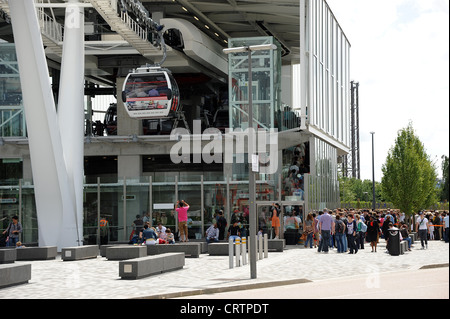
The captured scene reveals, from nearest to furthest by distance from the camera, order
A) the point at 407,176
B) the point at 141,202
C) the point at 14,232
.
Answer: the point at 14,232 < the point at 141,202 < the point at 407,176

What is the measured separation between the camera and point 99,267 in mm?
24047

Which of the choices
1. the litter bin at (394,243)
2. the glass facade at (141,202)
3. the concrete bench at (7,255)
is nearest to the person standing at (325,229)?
the litter bin at (394,243)

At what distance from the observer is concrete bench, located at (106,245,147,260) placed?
26984mm

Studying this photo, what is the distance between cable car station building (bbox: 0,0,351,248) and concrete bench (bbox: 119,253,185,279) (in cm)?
1021

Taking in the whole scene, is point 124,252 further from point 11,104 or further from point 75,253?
point 11,104

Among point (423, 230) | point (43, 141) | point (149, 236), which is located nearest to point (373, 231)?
point (423, 230)

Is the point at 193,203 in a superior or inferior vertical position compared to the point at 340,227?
superior

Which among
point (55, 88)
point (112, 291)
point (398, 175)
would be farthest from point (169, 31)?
point (112, 291)

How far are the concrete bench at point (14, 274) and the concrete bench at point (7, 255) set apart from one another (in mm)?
7557

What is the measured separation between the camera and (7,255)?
2620cm

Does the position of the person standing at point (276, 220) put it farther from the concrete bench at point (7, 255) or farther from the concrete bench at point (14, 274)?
the concrete bench at point (14, 274)

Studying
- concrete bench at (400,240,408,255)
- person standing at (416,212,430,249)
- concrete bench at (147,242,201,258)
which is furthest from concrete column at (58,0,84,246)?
person standing at (416,212,430,249)

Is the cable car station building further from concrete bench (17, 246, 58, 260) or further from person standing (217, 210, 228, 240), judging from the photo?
concrete bench (17, 246, 58, 260)

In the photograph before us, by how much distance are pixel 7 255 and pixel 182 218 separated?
9370 millimetres
